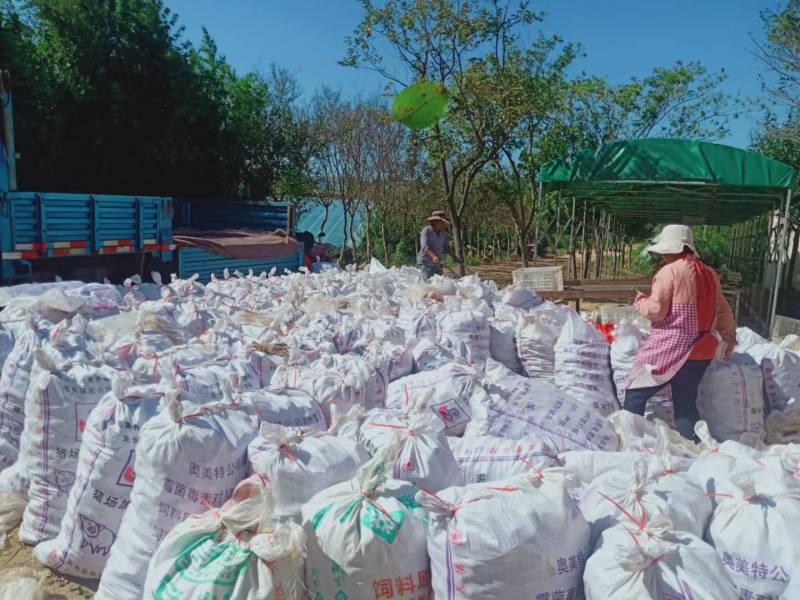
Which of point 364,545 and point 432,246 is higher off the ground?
point 432,246

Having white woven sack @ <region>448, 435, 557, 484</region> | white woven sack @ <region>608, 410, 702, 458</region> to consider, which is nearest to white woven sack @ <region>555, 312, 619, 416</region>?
A: white woven sack @ <region>608, 410, 702, 458</region>

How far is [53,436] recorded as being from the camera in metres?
2.51

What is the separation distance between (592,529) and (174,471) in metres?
1.26

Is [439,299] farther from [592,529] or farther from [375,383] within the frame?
[592,529]

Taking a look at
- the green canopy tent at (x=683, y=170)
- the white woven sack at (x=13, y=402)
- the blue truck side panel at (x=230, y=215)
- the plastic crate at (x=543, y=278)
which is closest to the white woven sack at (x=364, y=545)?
the white woven sack at (x=13, y=402)

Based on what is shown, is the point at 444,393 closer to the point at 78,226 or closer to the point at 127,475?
the point at 127,475

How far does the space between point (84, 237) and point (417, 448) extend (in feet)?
20.5

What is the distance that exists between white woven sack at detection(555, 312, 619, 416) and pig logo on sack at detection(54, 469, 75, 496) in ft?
8.31

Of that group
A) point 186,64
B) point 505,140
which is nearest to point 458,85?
point 505,140

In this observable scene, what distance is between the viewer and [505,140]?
37.6ft

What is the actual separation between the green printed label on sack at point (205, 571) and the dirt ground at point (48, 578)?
0.92 m

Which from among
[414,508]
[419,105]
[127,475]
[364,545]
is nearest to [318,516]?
[364,545]

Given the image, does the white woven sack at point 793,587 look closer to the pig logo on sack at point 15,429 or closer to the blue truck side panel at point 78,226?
the pig logo on sack at point 15,429

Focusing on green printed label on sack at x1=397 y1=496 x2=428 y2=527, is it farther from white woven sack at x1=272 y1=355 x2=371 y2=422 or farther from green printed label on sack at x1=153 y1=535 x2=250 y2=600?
white woven sack at x1=272 y1=355 x2=371 y2=422
